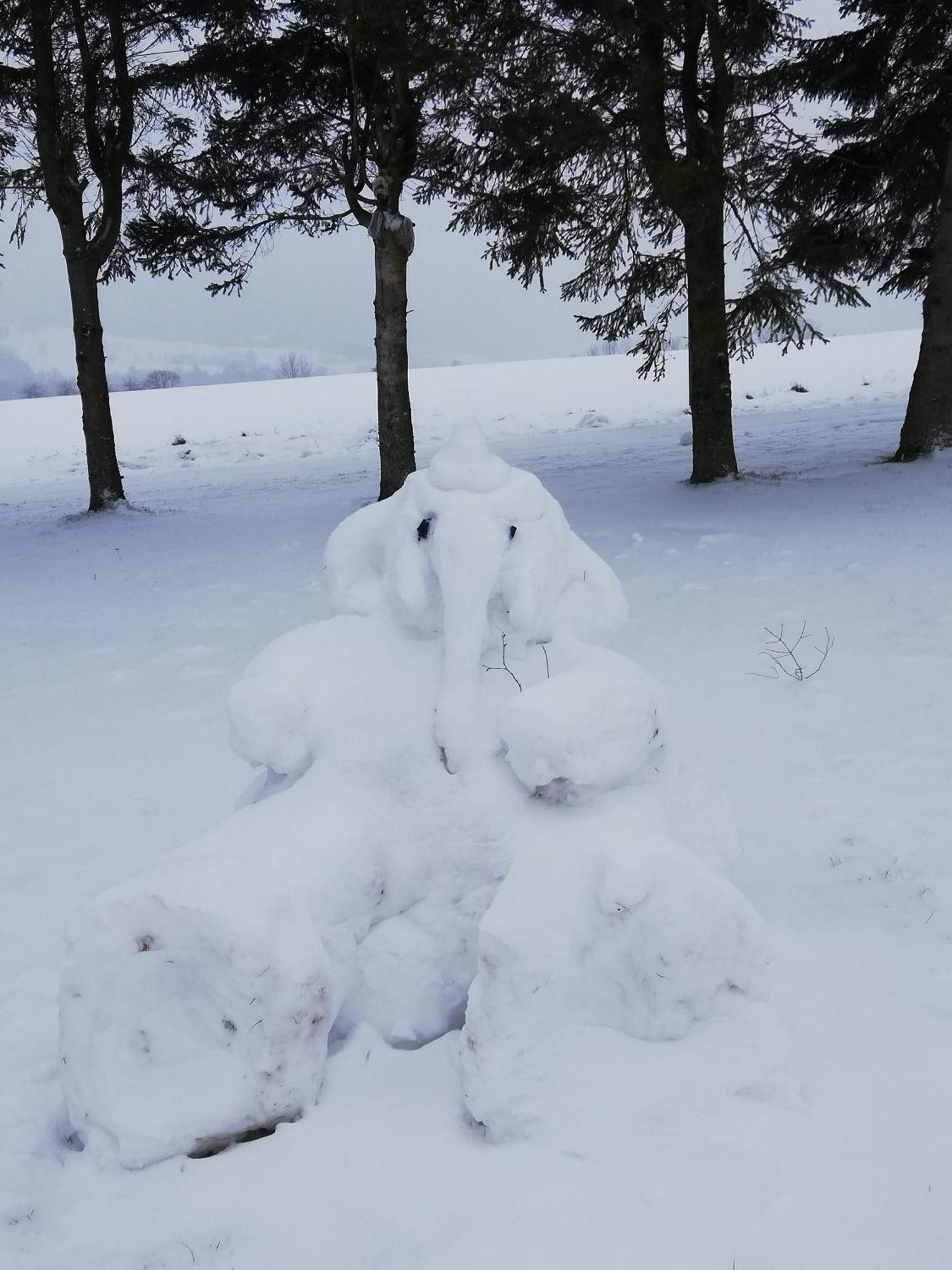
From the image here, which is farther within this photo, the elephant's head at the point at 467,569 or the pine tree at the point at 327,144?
the pine tree at the point at 327,144

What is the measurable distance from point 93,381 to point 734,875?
1123 centimetres

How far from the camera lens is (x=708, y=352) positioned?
10.4m

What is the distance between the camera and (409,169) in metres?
10.5

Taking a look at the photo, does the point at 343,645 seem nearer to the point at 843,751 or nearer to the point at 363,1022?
the point at 363,1022

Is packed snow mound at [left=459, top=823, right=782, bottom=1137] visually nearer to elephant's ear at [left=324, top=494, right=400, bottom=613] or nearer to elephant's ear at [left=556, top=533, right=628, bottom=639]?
elephant's ear at [left=556, top=533, right=628, bottom=639]

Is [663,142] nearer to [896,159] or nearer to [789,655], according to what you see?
[896,159]

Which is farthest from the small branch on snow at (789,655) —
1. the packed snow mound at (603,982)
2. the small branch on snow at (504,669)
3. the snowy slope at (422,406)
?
the snowy slope at (422,406)

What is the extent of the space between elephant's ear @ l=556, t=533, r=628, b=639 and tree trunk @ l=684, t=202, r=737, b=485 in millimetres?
7907

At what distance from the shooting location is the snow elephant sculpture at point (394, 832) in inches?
89.0

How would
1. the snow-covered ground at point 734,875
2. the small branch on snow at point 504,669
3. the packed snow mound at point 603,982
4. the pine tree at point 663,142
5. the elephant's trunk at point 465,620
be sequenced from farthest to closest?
the pine tree at point 663,142
the small branch on snow at point 504,669
the elephant's trunk at point 465,620
the packed snow mound at point 603,982
the snow-covered ground at point 734,875

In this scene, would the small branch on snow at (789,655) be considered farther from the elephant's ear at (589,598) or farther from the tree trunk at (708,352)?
the tree trunk at (708,352)

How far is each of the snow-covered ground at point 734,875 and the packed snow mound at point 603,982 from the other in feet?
0.26

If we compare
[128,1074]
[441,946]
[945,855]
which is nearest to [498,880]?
[441,946]

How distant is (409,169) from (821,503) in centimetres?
542
